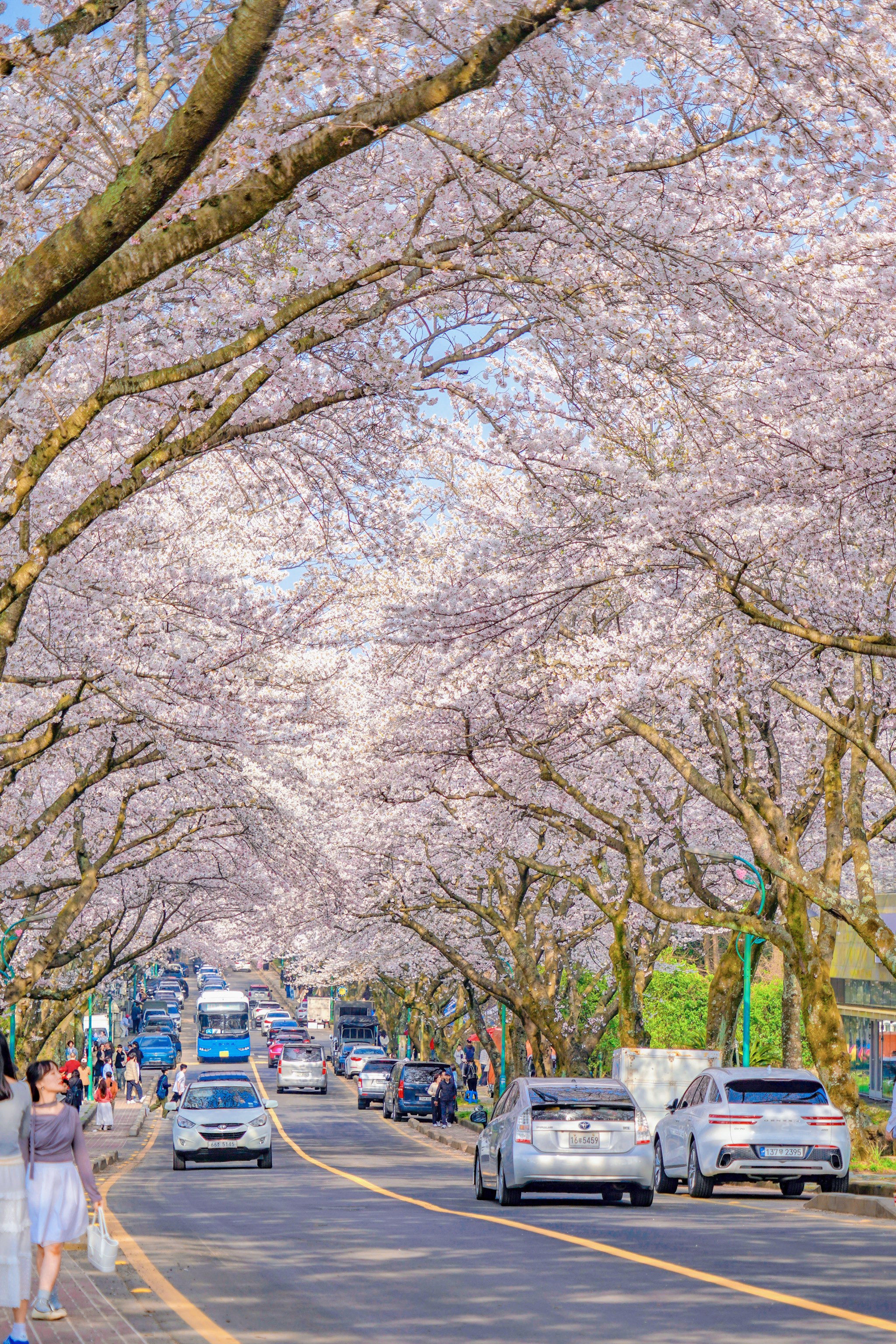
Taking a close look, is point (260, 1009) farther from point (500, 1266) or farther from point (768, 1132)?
point (500, 1266)

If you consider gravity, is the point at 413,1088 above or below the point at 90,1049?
below

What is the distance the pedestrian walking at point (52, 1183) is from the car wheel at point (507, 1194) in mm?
8057

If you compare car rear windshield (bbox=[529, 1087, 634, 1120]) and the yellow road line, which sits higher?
car rear windshield (bbox=[529, 1087, 634, 1120])

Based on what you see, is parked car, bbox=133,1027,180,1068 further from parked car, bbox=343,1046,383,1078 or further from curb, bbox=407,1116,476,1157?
curb, bbox=407,1116,476,1157

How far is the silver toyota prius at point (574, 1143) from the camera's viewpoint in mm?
17000

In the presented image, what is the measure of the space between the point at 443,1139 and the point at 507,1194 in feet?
75.0

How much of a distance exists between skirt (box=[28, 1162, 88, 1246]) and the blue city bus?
7248 cm

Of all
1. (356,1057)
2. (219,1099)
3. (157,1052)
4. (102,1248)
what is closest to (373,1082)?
(356,1057)

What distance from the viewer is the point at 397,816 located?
3975cm

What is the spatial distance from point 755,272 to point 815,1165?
12.5m

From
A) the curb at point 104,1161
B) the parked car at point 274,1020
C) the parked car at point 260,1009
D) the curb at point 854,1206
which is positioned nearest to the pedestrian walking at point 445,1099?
the curb at point 104,1161

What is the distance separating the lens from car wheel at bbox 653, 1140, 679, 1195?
844 inches

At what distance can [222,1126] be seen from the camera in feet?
94.0

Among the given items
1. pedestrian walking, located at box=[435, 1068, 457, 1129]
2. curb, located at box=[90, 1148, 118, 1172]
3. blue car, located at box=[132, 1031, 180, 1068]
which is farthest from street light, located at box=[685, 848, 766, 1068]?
blue car, located at box=[132, 1031, 180, 1068]
